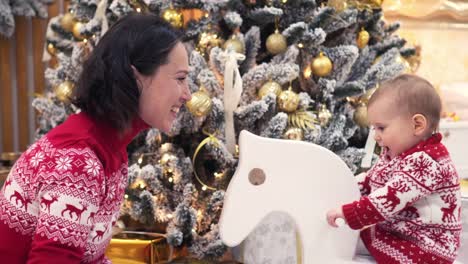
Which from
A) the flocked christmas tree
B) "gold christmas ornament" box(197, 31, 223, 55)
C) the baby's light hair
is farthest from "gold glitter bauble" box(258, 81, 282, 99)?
the baby's light hair

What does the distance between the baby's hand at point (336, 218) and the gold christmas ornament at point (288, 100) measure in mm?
627

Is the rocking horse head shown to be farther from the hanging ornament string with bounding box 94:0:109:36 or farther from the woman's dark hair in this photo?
the hanging ornament string with bounding box 94:0:109:36

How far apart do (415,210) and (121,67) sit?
691 millimetres

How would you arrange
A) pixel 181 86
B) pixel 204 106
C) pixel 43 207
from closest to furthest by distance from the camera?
pixel 43 207, pixel 181 86, pixel 204 106

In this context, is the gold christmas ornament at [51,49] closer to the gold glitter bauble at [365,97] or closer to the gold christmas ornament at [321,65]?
the gold christmas ornament at [321,65]

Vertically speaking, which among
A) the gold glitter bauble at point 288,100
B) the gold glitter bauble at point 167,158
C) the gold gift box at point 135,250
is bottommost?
the gold gift box at point 135,250

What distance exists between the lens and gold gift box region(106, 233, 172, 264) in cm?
178

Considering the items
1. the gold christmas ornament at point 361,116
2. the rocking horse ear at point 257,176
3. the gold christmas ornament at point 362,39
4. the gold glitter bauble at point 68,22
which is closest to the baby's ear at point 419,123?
the rocking horse ear at point 257,176

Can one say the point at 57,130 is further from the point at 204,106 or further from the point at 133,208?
the point at 133,208

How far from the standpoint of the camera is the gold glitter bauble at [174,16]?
1.81m

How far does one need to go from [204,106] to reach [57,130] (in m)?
0.74

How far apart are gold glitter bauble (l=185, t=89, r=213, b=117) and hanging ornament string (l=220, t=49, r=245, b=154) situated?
0.06 metres

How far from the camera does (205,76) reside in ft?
5.60

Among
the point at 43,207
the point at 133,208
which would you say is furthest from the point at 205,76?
the point at 43,207
